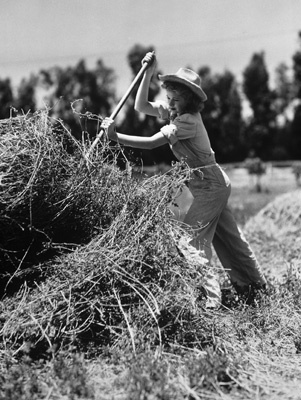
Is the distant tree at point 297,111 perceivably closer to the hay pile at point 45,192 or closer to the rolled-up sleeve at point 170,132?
the rolled-up sleeve at point 170,132

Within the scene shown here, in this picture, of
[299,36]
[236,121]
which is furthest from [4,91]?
[299,36]

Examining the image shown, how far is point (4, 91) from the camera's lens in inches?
1797

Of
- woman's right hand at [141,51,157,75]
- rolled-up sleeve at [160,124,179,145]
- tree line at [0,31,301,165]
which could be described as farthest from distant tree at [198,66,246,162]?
rolled-up sleeve at [160,124,179,145]

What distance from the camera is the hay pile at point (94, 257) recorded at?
359cm

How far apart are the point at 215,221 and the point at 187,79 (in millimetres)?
1179

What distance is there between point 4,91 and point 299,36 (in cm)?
2551

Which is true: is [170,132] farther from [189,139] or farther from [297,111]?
[297,111]

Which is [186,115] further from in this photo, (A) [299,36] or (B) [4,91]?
(A) [299,36]

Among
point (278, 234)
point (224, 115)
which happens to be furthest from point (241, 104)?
point (278, 234)

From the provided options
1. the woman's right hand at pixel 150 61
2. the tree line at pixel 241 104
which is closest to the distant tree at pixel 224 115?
the tree line at pixel 241 104

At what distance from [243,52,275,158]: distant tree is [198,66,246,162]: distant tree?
1.38 meters

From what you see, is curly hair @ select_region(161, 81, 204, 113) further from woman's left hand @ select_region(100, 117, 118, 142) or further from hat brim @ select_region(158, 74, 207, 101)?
woman's left hand @ select_region(100, 117, 118, 142)

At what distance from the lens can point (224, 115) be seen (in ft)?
181

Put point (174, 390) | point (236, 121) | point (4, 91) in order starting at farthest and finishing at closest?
point (236, 121) → point (4, 91) → point (174, 390)
